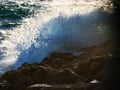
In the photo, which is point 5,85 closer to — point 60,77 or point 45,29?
point 60,77

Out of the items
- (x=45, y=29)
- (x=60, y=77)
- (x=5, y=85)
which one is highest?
(x=60, y=77)

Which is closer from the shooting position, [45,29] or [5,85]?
[5,85]

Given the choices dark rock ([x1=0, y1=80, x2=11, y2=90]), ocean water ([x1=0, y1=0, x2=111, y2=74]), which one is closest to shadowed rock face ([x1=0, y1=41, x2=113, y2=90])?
dark rock ([x1=0, y1=80, x2=11, y2=90])

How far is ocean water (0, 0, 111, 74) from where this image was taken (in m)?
11.8

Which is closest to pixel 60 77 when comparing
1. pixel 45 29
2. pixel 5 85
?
pixel 5 85

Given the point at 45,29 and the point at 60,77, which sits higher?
the point at 60,77

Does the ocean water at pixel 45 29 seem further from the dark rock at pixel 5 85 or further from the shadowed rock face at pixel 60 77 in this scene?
the dark rock at pixel 5 85

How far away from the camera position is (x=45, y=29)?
14.1 meters

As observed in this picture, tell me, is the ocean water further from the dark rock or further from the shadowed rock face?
the dark rock

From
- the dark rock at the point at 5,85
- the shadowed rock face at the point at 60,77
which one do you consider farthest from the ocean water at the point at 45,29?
the dark rock at the point at 5,85

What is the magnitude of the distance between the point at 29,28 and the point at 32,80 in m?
8.15

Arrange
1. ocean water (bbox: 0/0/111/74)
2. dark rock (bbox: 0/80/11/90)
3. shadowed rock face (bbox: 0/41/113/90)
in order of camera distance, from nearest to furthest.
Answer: shadowed rock face (bbox: 0/41/113/90)
dark rock (bbox: 0/80/11/90)
ocean water (bbox: 0/0/111/74)

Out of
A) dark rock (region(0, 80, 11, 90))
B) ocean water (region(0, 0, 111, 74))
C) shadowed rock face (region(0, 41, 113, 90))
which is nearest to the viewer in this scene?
shadowed rock face (region(0, 41, 113, 90))

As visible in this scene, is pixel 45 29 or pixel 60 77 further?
pixel 45 29
